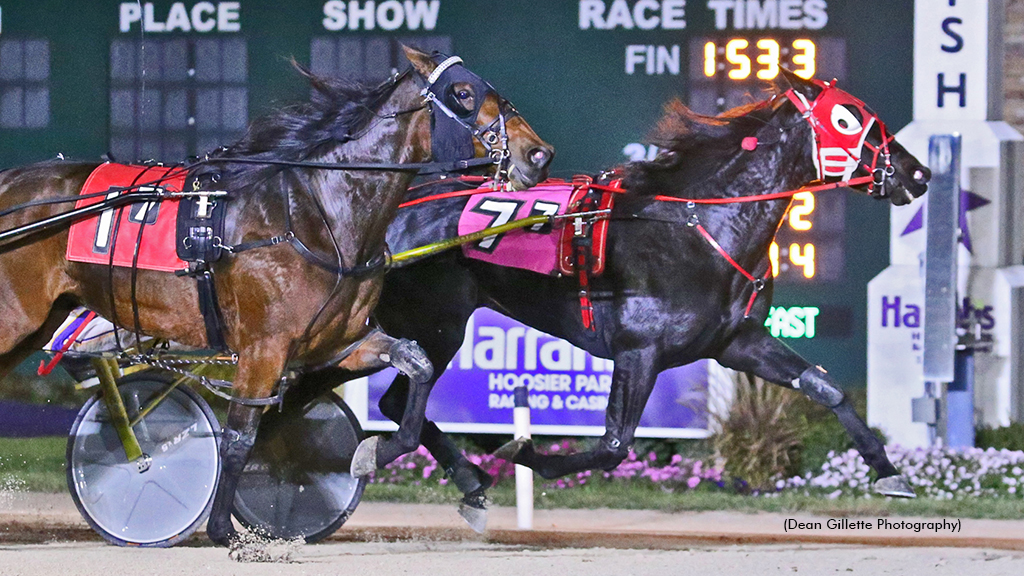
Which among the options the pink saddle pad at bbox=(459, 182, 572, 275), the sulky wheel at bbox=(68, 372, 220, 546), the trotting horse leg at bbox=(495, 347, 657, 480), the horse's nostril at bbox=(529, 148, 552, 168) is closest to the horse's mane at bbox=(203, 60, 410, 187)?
the horse's nostril at bbox=(529, 148, 552, 168)

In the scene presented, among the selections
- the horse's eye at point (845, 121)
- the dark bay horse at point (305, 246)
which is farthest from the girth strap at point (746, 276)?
the dark bay horse at point (305, 246)

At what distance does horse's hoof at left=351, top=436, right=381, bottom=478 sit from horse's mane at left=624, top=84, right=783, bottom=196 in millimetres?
1420

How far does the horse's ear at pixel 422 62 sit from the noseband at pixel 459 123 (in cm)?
Answer: 3

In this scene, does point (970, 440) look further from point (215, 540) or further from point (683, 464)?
point (215, 540)

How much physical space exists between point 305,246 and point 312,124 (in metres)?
0.54

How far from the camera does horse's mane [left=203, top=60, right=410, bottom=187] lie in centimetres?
473

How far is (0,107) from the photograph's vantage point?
7422mm

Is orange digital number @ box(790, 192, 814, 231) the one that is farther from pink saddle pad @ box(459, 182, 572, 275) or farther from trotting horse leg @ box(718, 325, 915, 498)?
pink saddle pad @ box(459, 182, 572, 275)

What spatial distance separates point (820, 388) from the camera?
527 centimetres

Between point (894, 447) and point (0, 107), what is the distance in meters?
4.90

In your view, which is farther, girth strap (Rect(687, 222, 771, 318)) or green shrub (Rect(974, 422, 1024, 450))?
green shrub (Rect(974, 422, 1024, 450))

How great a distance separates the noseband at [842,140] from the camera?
5.27 meters

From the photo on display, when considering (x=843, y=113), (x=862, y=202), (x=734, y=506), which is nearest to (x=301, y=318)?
(x=843, y=113)

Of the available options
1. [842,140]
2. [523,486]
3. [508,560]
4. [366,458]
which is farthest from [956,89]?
[366,458]
